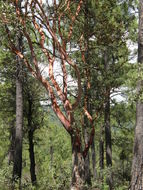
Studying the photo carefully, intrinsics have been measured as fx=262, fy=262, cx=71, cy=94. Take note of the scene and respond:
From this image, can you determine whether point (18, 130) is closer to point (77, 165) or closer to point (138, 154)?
point (77, 165)

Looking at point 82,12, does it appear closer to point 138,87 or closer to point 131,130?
point 138,87

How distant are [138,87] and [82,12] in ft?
16.1

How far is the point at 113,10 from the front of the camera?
1007 cm

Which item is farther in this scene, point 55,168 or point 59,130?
point 59,130

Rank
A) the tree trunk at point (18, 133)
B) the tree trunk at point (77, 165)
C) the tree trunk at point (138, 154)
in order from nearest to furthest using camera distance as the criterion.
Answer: the tree trunk at point (138, 154)
the tree trunk at point (77, 165)
the tree trunk at point (18, 133)

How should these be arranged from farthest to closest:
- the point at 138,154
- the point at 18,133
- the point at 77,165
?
the point at 18,133, the point at 77,165, the point at 138,154

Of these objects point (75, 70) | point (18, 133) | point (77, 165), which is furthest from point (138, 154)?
point (18, 133)

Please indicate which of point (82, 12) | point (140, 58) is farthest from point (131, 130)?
point (140, 58)

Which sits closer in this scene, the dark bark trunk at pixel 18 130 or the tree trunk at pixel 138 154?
the tree trunk at pixel 138 154

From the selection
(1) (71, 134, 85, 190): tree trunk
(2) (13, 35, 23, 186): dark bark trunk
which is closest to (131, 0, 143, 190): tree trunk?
(1) (71, 134, 85, 190): tree trunk

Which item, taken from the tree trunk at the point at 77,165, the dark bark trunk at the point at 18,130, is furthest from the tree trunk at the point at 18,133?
the tree trunk at the point at 77,165

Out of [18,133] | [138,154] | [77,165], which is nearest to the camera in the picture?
[138,154]

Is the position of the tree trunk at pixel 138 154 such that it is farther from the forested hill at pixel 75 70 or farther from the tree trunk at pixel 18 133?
the tree trunk at pixel 18 133

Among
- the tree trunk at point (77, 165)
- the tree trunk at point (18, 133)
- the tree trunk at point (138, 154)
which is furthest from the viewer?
the tree trunk at point (18, 133)
